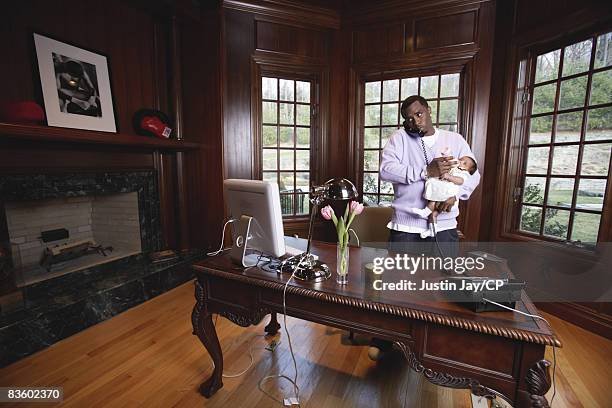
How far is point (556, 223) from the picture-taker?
257 centimetres

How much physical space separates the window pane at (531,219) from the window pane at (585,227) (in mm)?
268

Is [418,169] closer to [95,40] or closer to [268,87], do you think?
[268,87]

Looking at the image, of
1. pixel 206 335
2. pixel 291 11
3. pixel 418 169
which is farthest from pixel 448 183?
pixel 291 11

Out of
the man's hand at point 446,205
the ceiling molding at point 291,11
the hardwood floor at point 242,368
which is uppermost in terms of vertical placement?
the ceiling molding at point 291,11

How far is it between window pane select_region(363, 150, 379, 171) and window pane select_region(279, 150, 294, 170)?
2.72 feet

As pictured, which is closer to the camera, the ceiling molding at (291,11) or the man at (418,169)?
the man at (418,169)

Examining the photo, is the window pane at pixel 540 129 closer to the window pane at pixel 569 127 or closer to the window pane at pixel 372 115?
the window pane at pixel 569 127

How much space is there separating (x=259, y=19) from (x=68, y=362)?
129 inches

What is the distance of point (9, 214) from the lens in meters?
2.36

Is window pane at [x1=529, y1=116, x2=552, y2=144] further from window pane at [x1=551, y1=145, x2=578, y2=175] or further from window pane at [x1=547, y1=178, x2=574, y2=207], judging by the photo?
window pane at [x1=547, y1=178, x2=574, y2=207]

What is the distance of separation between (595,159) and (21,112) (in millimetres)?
4105

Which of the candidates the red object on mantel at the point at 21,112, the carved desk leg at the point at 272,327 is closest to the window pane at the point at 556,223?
the carved desk leg at the point at 272,327

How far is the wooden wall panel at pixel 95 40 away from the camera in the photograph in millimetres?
2131

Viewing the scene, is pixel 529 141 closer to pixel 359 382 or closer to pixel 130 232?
pixel 359 382
